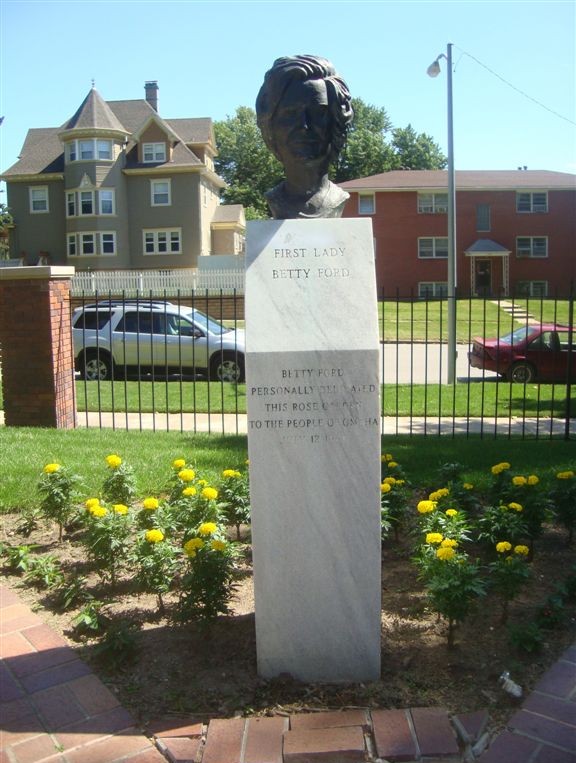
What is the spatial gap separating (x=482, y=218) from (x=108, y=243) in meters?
19.9

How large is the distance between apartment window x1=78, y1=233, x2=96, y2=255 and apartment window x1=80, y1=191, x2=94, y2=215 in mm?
1114

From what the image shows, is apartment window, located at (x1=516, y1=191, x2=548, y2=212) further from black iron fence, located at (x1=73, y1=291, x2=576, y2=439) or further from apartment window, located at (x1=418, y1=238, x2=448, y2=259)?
black iron fence, located at (x1=73, y1=291, x2=576, y2=439)

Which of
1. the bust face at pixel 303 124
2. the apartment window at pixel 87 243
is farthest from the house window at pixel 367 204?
the bust face at pixel 303 124

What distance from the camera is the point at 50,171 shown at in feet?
132

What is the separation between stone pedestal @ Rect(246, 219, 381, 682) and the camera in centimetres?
326

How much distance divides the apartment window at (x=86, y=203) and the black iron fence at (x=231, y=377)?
76.9 feet

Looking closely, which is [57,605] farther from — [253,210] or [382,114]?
[382,114]

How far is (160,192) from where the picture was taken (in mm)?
39656

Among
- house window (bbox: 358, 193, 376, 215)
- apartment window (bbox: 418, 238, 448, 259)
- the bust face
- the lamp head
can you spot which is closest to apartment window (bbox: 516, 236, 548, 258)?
apartment window (bbox: 418, 238, 448, 259)

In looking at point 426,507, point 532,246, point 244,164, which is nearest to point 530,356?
point 426,507

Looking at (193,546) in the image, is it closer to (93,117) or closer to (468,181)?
(93,117)

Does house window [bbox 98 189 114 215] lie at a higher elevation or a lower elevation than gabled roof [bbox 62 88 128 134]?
lower

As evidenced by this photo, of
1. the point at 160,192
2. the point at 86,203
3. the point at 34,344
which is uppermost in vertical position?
the point at 160,192

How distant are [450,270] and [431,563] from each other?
501 inches
